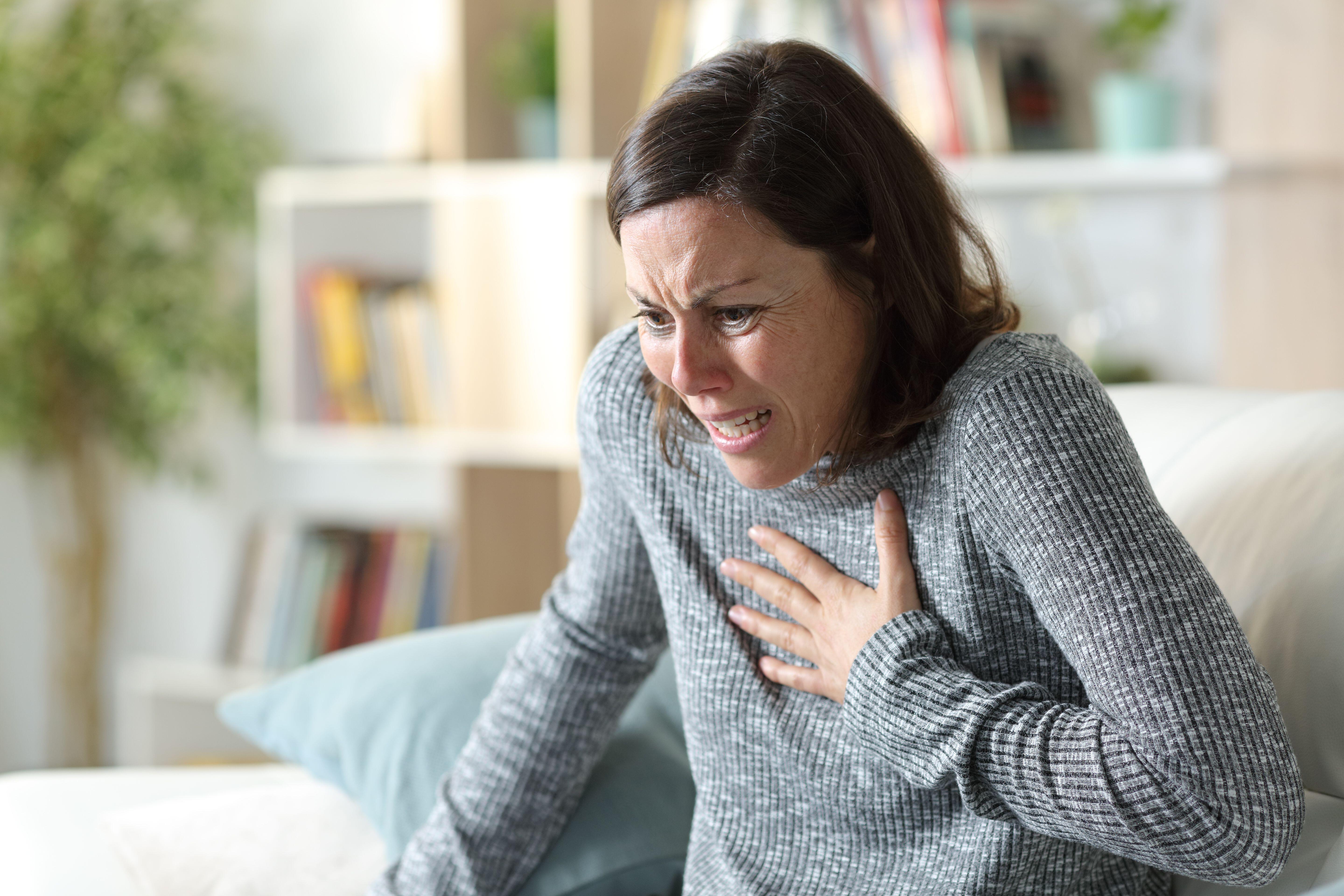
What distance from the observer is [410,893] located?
110 cm

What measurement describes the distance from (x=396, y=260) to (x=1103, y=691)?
2.04m

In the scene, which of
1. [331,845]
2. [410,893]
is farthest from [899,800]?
[331,845]

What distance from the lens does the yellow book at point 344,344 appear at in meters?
2.37

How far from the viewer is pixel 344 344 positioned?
237cm

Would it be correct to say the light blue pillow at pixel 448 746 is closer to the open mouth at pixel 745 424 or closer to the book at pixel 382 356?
the open mouth at pixel 745 424

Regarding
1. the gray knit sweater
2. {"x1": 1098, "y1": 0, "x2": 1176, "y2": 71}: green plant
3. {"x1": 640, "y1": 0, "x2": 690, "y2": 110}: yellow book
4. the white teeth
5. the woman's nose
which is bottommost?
the gray knit sweater

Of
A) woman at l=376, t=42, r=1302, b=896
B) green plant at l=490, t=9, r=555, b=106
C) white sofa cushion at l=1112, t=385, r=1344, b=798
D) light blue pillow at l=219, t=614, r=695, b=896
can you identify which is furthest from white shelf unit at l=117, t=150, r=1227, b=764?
woman at l=376, t=42, r=1302, b=896

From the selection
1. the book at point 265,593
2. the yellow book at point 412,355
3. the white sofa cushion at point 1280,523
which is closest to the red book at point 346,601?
the book at point 265,593

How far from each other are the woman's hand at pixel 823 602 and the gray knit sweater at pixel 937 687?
13 millimetres

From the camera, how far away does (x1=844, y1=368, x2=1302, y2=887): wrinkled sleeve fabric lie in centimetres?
73

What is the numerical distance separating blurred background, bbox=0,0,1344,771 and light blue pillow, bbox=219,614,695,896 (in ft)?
2.92

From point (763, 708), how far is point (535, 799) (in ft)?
0.84

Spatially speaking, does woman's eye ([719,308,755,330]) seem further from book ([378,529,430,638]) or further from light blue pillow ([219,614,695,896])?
book ([378,529,430,638])

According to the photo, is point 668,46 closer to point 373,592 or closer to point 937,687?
point 373,592
